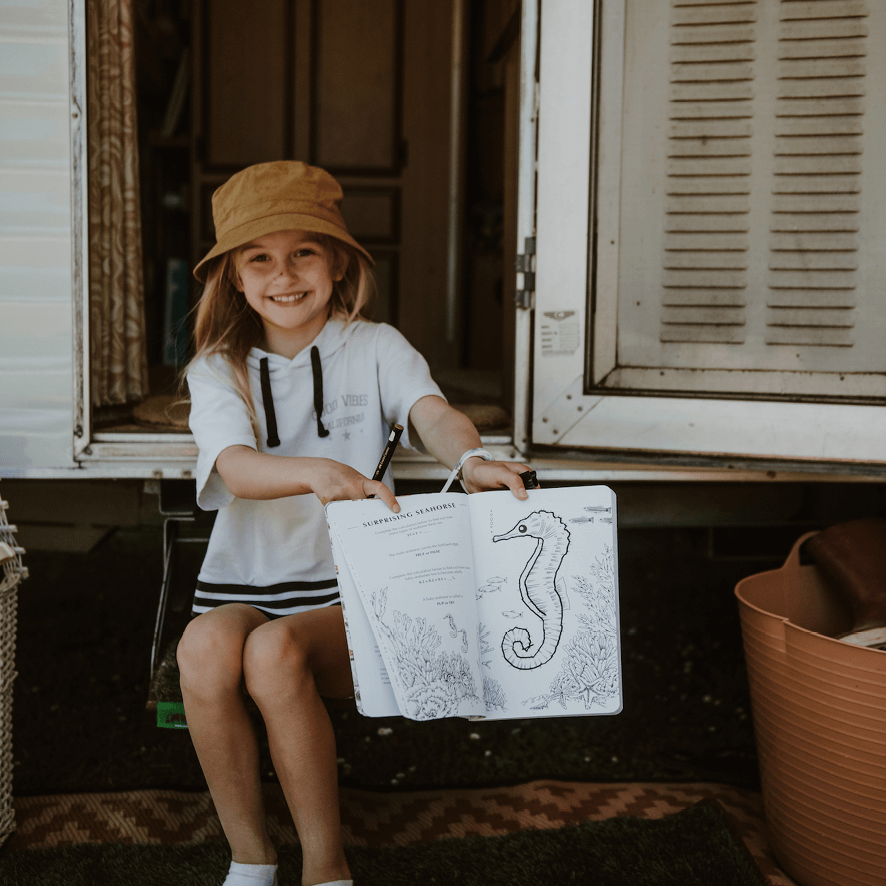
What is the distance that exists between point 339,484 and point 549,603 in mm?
397

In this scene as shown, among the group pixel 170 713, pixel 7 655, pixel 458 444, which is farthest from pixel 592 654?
pixel 7 655

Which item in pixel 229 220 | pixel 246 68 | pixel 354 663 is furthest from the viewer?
pixel 246 68

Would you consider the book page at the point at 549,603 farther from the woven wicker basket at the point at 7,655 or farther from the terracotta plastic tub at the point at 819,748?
the woven wicker basket at the point at 7,655

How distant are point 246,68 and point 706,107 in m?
3.17

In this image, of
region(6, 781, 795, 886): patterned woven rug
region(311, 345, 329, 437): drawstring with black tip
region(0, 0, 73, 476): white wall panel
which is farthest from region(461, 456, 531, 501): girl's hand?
region(0, 0, 73, 476): white wall panel

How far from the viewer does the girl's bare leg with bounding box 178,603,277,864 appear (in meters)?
1.46

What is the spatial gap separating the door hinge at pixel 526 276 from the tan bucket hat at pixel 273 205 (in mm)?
442

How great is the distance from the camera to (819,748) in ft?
5.11

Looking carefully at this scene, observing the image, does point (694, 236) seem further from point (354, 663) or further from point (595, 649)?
point (354, 663)

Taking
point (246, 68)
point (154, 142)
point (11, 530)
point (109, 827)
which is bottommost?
point (109, 827)

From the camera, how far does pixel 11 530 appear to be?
171cm

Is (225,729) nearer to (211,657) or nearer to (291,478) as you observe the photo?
(211,657)

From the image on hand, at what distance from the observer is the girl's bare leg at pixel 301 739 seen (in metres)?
1.42

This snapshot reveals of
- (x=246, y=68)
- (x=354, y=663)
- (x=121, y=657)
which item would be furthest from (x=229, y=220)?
(x=246, y=68)
